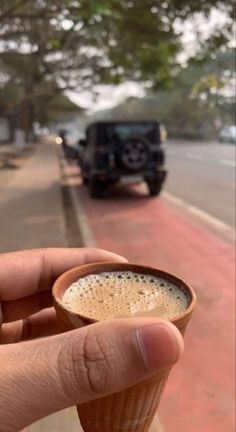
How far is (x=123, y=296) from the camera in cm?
139

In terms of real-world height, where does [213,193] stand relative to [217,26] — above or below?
below

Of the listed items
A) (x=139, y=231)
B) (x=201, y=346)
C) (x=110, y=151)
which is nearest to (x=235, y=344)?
(x=201, y=346)

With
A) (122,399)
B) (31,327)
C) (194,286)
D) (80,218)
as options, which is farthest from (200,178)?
(122,399)

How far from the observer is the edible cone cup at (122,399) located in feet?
3.76

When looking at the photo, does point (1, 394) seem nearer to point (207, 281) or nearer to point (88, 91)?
point (207, 281)

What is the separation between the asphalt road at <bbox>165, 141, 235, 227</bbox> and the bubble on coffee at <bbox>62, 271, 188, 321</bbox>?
9.70 feet

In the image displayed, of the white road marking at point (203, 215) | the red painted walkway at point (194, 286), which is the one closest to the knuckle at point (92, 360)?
the red painted walkway at point (194, 286)

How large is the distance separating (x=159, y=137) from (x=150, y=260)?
210 inches

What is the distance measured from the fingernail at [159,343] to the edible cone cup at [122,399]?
0.10 metres

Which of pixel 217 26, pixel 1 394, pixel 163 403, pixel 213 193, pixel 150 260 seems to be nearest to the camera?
pixel 1 394

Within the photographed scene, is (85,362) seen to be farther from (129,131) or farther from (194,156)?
Result: (194,156)

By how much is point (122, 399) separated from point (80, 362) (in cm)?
26

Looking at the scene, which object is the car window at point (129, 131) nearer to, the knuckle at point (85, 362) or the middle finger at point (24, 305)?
the middle finger at point (24, 305)

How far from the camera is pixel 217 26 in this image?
906 centimetres
